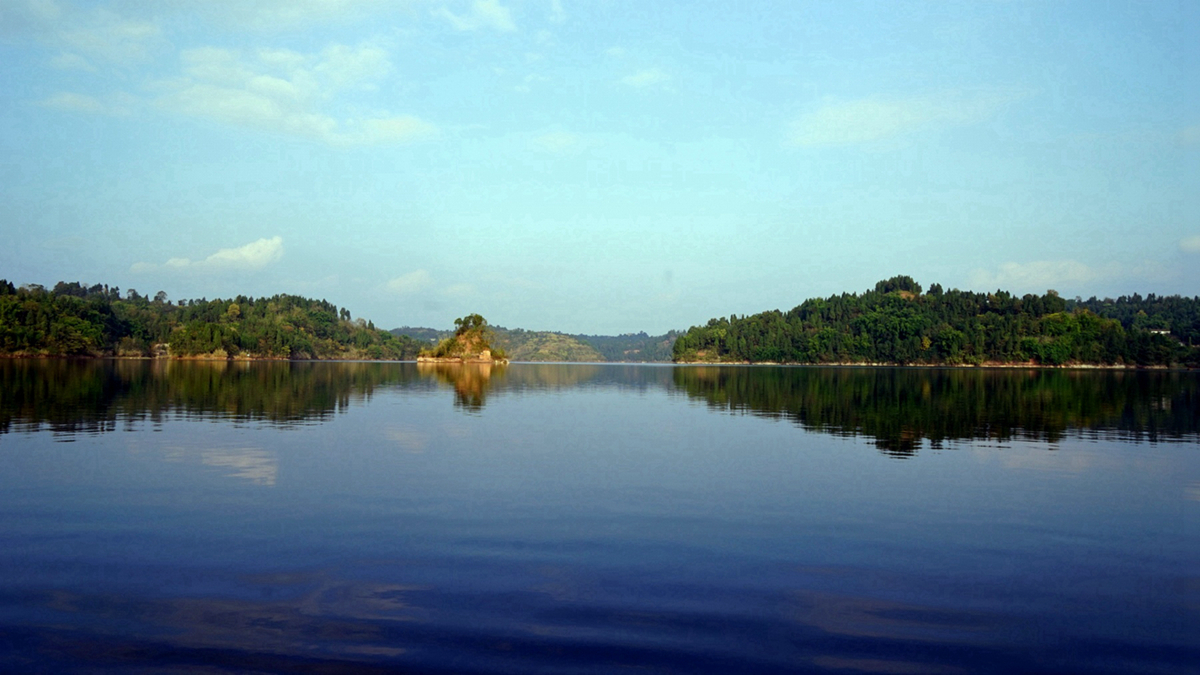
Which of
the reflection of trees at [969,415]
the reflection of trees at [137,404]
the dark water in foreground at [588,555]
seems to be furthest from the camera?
the reflection of trees at [969,415]

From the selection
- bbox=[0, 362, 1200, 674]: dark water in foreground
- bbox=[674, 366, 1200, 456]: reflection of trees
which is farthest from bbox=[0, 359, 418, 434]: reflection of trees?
bbox=[674, 366, 1200, 456]: reflection of trees

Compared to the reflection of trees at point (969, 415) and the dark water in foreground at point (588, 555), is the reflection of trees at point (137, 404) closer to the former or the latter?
the dark water in foreground at point (588, 555)

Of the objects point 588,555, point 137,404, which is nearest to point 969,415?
point 588,555

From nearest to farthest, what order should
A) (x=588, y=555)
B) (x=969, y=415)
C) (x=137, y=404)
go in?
(x=588, y=555) < (x=137, y=404) < (x=969, y=415)

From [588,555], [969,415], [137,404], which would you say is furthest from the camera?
[969,415]

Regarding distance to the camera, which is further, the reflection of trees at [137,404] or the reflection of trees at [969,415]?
the reflection of trees at [969,415]

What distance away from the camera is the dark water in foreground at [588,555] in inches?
386

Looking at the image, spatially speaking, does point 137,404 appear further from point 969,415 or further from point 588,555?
point 969,415

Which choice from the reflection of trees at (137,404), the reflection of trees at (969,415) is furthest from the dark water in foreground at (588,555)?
the reflection of trees at (969,415)

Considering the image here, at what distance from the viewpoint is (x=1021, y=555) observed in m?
15.0

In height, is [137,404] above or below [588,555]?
above

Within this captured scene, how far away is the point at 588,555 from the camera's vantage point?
14.3 metres

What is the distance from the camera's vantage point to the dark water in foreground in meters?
9.80

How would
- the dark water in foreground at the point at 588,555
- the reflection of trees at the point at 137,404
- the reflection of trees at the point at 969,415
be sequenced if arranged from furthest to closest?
the reflection of trees at the point at 969,415
the reflection of trees at the point at 137,404
the dark water in foreground at the point at 588,555
